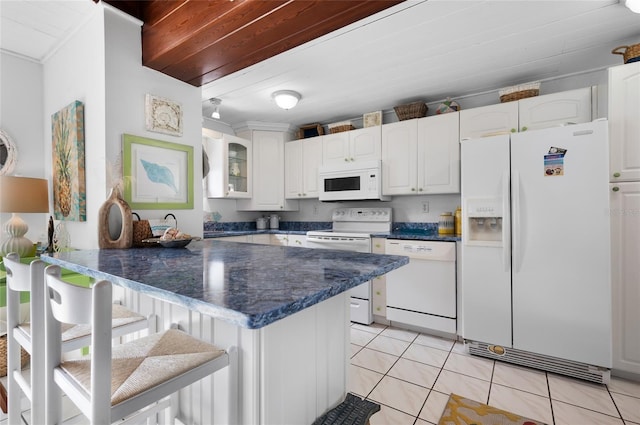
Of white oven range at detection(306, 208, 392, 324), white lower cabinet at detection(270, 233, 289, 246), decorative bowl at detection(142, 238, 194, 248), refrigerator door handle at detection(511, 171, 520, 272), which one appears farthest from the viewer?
white lower cabinet at detection(270, 233, 289, 246)

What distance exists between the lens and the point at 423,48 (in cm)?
229

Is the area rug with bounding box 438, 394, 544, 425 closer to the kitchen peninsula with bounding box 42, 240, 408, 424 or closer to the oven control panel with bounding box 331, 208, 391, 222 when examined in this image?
the kitchen peninsula with bounding box 42, 240, 408, 424

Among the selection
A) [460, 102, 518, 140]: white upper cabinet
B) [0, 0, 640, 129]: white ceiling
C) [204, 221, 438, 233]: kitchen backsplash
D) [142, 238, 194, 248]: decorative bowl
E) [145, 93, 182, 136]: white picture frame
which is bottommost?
[204, 221, 438, 233]: kitchen backsplash

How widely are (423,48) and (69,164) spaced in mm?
2621

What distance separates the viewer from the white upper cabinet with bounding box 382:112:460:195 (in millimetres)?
2980

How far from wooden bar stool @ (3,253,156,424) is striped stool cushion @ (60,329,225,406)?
0.21m

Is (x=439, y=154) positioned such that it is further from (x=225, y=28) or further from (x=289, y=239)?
(x=225, y=28)

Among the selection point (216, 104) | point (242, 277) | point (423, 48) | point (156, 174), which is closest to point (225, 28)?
point (156, 174)

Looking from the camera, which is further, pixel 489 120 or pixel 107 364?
pixel 489 120

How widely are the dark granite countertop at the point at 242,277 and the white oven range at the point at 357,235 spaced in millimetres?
1789

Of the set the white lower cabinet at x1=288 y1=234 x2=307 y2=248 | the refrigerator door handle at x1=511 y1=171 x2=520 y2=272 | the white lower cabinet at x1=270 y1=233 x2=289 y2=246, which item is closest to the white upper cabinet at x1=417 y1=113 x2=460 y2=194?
the refrigerator door handle at x1=511 y1=171 x2=520 y2=272

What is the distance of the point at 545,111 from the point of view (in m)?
2.54

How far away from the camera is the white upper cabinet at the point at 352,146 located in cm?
344

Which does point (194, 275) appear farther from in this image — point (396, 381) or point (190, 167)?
point (396, 381)
